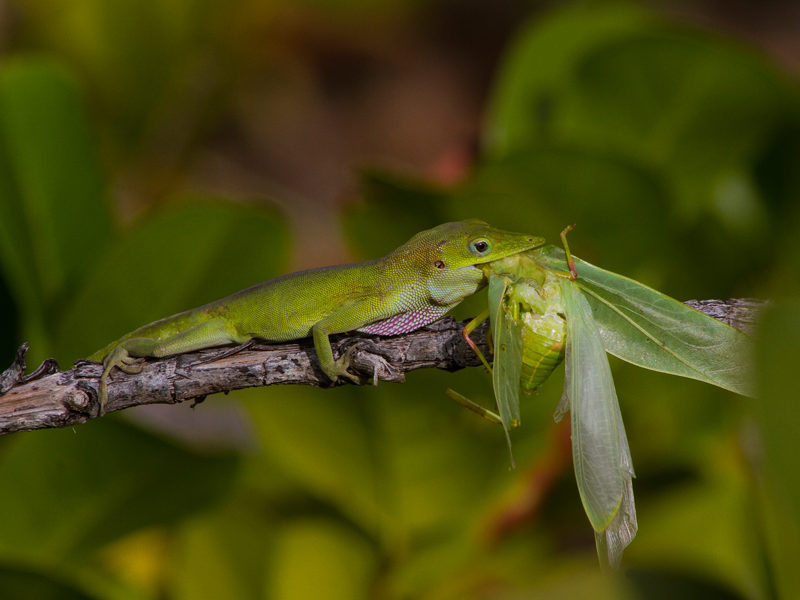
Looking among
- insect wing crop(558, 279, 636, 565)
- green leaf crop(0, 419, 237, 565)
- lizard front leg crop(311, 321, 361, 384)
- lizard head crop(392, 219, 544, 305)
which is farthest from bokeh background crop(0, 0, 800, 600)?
lizard front leg crop(311, 321, 361, 384)

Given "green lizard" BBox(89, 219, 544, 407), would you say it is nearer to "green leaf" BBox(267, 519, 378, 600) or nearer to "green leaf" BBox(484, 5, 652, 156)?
"green leaf" BBox(267, 519, 378, 600)

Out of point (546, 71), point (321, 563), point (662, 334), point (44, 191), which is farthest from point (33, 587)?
point (546, 71)

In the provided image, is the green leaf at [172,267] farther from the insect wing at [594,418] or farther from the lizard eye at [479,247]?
the insect wing at [594,418]

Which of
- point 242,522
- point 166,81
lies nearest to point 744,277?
point 242,522

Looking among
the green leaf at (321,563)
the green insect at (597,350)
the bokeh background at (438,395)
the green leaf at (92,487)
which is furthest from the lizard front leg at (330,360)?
the green leaf at (321,563)

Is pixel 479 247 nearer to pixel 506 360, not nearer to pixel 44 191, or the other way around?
pixel 506 360

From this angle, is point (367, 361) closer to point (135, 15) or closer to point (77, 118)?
point (77, 118)

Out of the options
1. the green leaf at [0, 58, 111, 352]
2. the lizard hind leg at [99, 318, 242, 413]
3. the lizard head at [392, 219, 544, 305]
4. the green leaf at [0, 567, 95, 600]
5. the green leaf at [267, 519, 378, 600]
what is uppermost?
the green leaf at [0, 58, 111, 352]
